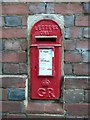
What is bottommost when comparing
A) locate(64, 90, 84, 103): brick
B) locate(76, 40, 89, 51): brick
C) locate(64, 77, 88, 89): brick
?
locate(64, 90, 84, 103): brick

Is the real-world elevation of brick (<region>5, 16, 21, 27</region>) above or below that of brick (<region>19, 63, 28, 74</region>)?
above

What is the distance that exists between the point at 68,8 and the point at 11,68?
0.64 m

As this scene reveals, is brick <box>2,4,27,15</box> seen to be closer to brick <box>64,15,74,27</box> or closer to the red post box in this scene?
the red post box

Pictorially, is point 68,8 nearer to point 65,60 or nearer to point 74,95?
point 65,60

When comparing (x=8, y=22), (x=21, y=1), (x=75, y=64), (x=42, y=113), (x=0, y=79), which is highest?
(x=21, y=1)

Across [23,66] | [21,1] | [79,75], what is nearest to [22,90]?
[23,66]

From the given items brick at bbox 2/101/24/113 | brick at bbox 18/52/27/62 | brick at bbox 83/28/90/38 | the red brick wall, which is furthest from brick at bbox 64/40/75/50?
brick at bbox 2/101/24/113

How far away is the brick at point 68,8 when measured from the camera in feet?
5.46

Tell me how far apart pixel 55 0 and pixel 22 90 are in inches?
29.1

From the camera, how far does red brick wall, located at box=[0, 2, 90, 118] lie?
167cm

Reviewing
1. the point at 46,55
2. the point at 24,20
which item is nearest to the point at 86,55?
the point at 46,55

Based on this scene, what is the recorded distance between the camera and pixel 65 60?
5.58ft

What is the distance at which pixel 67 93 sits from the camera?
5.61 feet

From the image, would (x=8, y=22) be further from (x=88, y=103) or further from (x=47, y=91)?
(x=88, y=103)
